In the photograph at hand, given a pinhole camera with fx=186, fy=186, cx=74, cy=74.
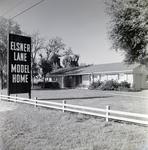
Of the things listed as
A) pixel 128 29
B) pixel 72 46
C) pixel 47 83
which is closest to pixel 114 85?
pixel 72 46

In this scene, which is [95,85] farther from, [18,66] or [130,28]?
[18,66]

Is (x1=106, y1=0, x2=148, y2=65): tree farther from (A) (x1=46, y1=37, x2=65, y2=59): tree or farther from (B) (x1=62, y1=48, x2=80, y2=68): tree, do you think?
(A) (x1=46, y1=37, x2=65, y2=59): tree

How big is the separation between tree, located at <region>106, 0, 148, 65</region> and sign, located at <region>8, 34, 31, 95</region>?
14.0ft

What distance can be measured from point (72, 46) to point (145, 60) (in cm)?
118

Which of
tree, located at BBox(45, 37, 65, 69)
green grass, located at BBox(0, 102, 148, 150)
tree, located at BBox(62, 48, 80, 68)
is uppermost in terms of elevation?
tree, located at BBox(45, 37, 65, 69)

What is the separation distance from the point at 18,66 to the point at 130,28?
16.4 ft

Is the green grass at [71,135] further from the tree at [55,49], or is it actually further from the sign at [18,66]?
the sign at [18,66]

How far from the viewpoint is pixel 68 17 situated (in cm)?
284

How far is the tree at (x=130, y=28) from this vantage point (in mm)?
2053

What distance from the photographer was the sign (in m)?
6.31

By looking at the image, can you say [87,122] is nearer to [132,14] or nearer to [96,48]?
[96,48]

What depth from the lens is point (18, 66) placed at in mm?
6512

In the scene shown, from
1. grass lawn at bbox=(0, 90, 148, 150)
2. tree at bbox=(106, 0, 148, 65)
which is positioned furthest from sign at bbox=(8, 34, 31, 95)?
tree at bbox=(106, 0, 148, 65)

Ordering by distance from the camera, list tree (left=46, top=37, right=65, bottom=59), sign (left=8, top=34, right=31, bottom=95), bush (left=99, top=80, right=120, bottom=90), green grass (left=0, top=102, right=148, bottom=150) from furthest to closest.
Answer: sign (left=8, top=34, right=31, bottom=95) < bush (left=99, top=80, right=120, bottom=90) < tree (left=46, top=37, right=65, bottom=59) < green grass (left=0, top=102, right=148, bottom=150)
